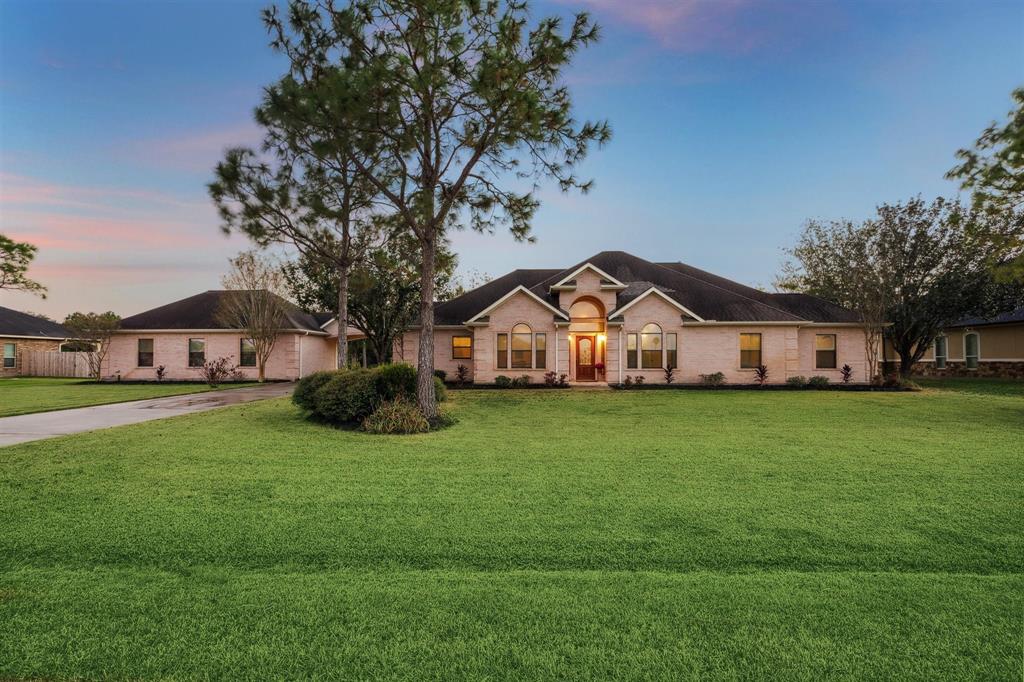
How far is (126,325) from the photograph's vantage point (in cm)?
2672

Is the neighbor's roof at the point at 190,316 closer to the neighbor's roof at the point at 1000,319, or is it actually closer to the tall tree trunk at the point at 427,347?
the tall tree trunk at the point at 427,347

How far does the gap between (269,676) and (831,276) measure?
34.9m

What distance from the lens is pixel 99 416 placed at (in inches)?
487

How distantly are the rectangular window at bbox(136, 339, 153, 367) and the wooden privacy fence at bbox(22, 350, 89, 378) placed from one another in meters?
9.35

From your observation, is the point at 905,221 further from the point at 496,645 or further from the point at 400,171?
the point at 496,645

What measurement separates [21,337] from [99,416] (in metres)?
30.9

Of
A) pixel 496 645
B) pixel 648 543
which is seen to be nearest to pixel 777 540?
pixel 648 543

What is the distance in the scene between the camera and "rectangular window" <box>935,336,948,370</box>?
30.8 metres

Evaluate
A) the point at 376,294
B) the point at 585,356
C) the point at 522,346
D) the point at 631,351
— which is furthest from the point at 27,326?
the point at 631,351

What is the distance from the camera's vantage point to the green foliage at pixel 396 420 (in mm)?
10141

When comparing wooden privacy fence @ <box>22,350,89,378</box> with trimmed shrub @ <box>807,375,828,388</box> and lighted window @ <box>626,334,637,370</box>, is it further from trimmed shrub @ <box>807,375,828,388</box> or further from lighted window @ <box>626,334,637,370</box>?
trimmed shrub @ <box>807,375,828,388</box>

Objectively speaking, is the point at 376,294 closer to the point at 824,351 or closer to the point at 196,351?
the point at 196,351

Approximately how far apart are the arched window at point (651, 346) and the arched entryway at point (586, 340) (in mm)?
1939

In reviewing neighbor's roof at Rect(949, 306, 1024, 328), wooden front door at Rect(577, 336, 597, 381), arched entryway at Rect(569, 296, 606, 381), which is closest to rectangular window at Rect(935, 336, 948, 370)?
neighbor's roof at Rect(949, 306, 1024, 328)
